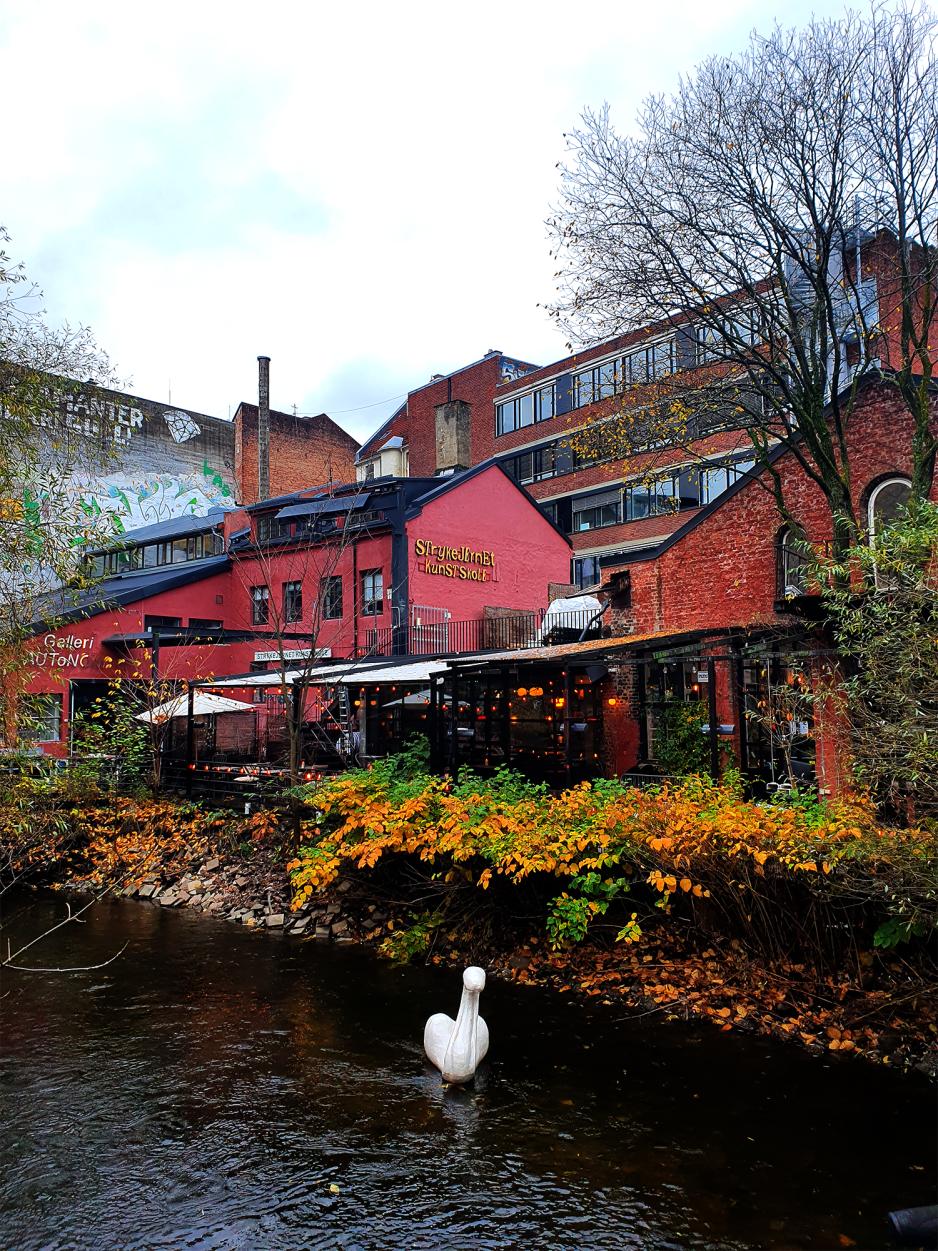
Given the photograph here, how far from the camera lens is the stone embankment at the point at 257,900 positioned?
11.9 metres

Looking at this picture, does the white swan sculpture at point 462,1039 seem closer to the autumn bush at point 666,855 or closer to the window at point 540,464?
the autumn bush at point 666,855

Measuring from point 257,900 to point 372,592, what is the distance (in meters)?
15.2

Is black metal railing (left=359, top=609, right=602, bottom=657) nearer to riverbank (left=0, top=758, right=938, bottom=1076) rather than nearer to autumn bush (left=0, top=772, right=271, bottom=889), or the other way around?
autumn bush (left=0, top=772, right=271, bottom=889)

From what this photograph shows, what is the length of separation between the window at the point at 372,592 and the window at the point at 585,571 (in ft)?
38.1

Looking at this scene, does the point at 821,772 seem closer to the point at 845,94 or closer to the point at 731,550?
the point at 731,550

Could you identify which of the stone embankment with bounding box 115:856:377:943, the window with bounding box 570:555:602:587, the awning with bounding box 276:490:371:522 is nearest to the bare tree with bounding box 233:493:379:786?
the awning with bounding box 276:490:371:522

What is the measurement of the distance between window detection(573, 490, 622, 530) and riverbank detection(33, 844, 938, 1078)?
25.1m

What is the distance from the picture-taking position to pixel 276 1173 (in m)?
5.99

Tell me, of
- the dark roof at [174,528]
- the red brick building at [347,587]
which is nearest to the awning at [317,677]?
the red brick building at [347,587]

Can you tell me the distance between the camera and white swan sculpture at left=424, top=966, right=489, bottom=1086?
24.1 feet

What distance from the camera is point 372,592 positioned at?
27688 mm

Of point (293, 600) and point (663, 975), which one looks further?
point (293, 600)

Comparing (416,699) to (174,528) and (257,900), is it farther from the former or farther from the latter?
(174,528)

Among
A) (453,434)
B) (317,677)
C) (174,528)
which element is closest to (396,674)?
(317,677)
